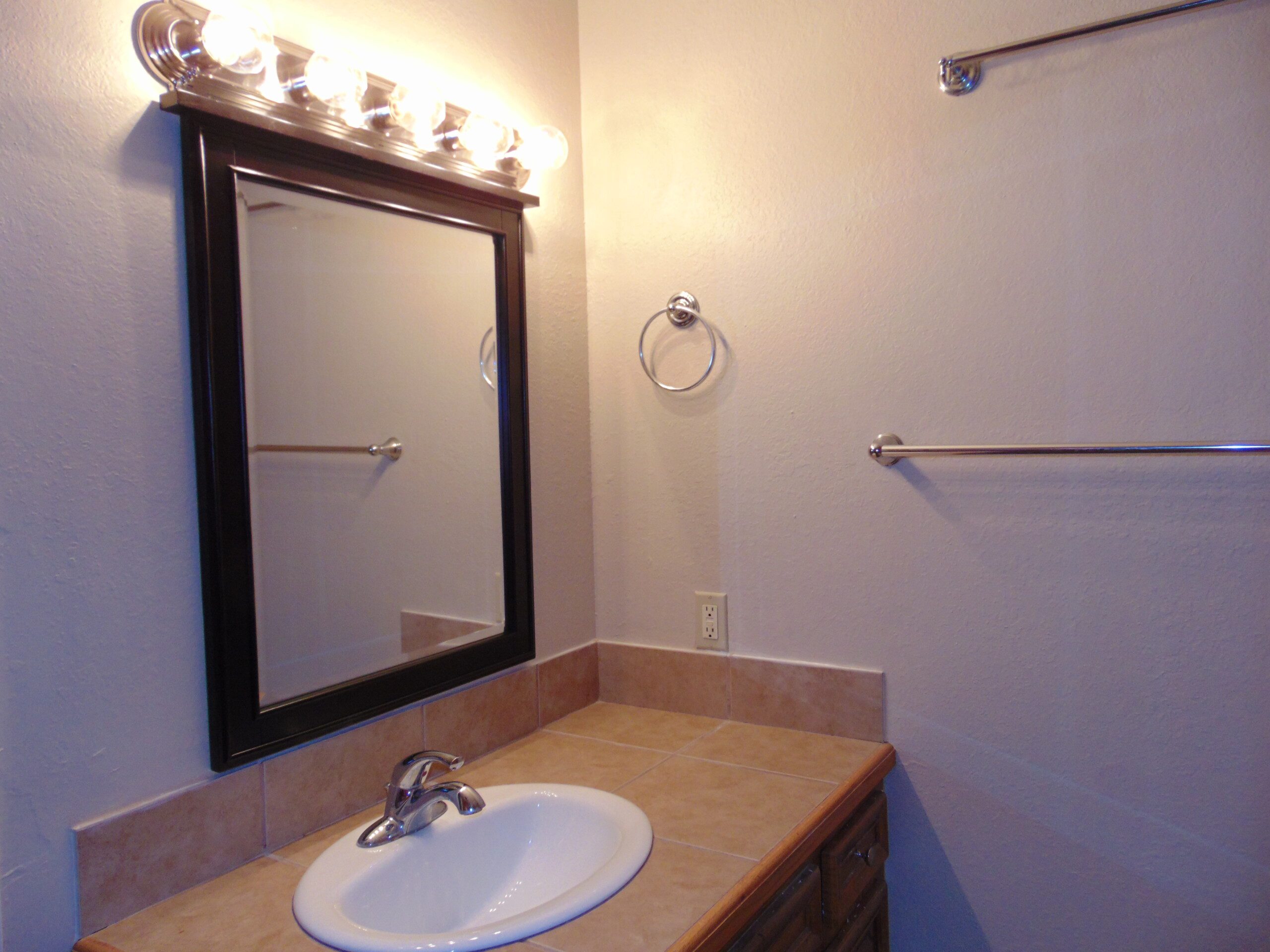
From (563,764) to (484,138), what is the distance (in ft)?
3.34

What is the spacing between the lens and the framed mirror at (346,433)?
1.10m

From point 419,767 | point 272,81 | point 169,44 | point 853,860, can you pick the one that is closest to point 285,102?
point 272,81

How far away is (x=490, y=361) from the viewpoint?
1530 mm

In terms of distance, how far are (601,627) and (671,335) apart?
1.96 ft

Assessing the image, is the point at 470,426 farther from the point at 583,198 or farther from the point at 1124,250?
the point at 1124,250

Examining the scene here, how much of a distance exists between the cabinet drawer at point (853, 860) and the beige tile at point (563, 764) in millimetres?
314

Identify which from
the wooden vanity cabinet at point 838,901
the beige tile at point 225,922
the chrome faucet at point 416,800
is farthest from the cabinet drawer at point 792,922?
the beige tile at point 225,922

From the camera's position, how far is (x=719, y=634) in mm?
1666

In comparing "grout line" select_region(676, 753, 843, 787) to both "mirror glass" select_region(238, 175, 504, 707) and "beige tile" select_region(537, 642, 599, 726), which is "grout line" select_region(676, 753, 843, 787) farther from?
"mirror glass" select_region(238, 175, 504, 707)

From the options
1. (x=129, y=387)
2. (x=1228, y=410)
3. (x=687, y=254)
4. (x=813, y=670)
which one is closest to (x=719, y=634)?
(x=813, y=670)

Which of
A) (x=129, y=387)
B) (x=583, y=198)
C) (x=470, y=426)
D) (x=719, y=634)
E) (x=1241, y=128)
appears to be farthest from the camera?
(x=583, y=198)

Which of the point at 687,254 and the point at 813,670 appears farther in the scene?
the point at 687,254

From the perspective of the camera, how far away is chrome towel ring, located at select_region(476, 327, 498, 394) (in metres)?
1.52

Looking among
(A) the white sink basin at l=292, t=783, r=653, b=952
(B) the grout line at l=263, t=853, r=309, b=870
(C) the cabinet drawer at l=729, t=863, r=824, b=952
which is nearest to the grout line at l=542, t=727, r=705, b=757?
(A) the white sink basin at l=292, t=783, r=653, b=952
